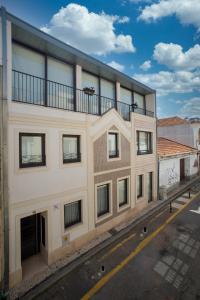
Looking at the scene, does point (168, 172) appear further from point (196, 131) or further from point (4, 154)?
point (4, 154)

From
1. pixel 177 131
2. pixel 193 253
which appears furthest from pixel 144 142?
pixel 177 131

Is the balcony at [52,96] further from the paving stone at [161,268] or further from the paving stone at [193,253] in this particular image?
the paving stone at [193,253]

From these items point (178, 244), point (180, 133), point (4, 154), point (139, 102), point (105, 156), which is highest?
point (139, 102)

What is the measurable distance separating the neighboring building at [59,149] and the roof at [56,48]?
0.04m

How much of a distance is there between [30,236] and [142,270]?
4920 mm

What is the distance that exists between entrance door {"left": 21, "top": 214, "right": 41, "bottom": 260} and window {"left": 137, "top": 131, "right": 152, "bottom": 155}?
8.01 metres

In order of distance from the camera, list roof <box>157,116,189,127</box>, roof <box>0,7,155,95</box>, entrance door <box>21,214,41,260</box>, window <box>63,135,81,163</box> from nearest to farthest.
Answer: roof <box>0,7,155,95</box>, entrance door <box>21,214,41,260</box>, window <box>63,135,81,163</box>, roof <box>157,116,189,127</box>

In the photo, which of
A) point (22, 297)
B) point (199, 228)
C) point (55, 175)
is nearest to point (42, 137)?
point (55, 175)

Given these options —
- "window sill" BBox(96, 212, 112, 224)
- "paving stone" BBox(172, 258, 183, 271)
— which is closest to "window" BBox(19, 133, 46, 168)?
"window sill" BBox(96, 212, 112, 224)

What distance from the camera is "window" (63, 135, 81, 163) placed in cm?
796

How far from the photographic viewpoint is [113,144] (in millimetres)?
10508

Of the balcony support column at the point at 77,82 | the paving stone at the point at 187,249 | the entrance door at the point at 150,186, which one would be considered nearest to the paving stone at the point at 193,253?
the paving stone at the point at 187,249

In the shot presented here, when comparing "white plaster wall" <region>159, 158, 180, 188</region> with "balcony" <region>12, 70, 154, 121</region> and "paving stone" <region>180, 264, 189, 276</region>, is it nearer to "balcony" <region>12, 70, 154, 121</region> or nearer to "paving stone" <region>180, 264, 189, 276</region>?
"balcony" <region>12, 70, 154, 121</region>

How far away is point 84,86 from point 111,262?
877cm
